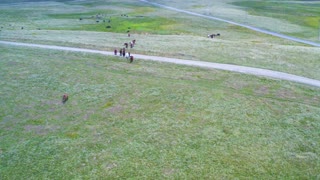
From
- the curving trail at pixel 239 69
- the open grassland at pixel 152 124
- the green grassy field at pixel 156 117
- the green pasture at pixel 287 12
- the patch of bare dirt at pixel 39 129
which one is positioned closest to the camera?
the open grassland at pixel 152 124

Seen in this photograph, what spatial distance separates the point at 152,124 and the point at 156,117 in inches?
58.5

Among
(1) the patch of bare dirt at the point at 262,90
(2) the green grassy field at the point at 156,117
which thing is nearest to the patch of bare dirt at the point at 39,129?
(2) the green grassy field at the point at 156,117

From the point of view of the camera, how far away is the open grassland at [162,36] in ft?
167

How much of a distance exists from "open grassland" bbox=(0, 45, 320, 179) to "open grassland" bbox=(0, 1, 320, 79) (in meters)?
9.08

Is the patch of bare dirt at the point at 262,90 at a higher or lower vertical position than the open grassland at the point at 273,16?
lower

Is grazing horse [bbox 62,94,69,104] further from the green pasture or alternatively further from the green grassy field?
the green pasture

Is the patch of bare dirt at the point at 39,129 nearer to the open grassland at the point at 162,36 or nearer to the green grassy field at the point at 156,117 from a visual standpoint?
the green grassy field at the point at 156,117

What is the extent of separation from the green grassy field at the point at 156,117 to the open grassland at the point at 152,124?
10cm

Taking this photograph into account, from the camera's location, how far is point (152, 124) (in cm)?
3125

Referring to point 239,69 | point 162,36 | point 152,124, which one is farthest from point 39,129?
point 162,36

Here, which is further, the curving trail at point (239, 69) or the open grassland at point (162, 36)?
the open grassland at point (162, 36)

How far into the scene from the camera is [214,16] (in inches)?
4188

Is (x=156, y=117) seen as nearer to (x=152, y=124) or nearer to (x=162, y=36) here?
(x=152, y=124)

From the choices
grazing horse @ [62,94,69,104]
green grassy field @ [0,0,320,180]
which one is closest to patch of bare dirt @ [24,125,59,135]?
green grassy field @ [0,0,320,180]
